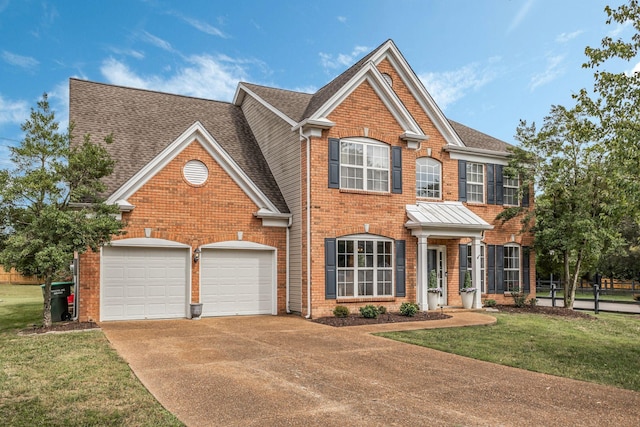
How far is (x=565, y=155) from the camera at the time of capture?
68.3 ft

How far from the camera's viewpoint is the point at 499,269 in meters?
21.6

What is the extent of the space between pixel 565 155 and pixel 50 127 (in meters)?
17.8

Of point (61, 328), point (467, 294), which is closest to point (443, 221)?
point (467, 294)

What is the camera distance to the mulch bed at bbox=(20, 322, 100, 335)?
13.2 m

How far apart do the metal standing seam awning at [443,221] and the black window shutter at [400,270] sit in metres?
0.71

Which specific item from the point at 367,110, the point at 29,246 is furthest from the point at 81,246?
the point at 367,110

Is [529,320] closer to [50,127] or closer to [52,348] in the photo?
[52,348]

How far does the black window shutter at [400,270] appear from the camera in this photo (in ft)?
58.9

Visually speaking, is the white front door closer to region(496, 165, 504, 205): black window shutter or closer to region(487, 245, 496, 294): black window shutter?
region(487, 245, 496, 294): black window shutter

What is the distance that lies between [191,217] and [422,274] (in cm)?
790

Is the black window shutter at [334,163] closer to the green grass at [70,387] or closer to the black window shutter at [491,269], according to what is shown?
the black window shutter at [491,269]

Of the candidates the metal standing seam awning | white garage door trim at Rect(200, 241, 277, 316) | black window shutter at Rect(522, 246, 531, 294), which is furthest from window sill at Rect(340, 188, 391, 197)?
black window shutter at Rect(522, 246, 531, 294)

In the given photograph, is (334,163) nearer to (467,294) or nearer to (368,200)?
(368,200)

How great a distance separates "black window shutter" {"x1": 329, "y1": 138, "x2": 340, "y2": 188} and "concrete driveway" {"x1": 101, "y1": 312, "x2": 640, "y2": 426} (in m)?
6.21
